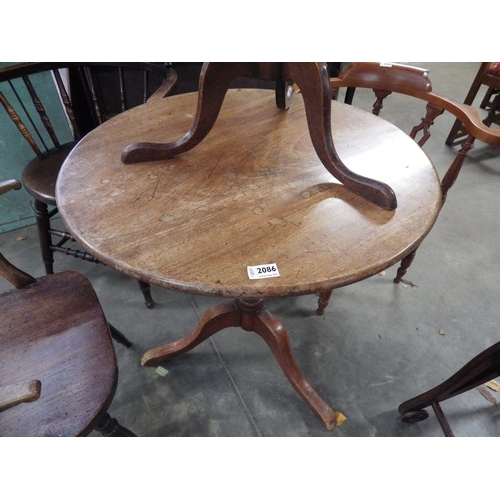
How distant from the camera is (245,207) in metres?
0.77

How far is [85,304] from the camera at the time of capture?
0.99 m

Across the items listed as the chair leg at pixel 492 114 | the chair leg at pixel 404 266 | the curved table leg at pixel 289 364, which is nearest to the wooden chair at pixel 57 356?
the curved table leg at pixel 289 364

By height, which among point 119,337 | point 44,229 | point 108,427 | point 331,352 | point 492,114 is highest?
point 492,114

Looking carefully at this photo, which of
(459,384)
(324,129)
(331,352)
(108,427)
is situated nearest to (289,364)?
(331,352)

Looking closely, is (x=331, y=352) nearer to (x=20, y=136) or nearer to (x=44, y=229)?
(x=44, y=229)

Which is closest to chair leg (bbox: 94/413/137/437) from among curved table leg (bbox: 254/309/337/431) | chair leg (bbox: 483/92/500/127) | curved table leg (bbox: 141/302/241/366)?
curved table leg (bbox: 141/302/241/366)

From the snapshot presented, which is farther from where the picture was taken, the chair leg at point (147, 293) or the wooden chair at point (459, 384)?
the chair leg at point (147, 293)

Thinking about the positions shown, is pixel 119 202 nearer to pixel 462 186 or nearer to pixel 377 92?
pixel 377 92

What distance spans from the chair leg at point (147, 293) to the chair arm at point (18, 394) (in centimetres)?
105

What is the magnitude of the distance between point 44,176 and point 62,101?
626 millimetres

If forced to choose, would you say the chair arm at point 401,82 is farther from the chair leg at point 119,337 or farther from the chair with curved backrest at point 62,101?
the chair leg at point 119,337

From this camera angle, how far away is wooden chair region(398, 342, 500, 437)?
3.07 ft

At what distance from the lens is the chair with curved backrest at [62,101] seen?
54.3 inches

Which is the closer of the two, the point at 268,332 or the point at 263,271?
the point at 263,271
